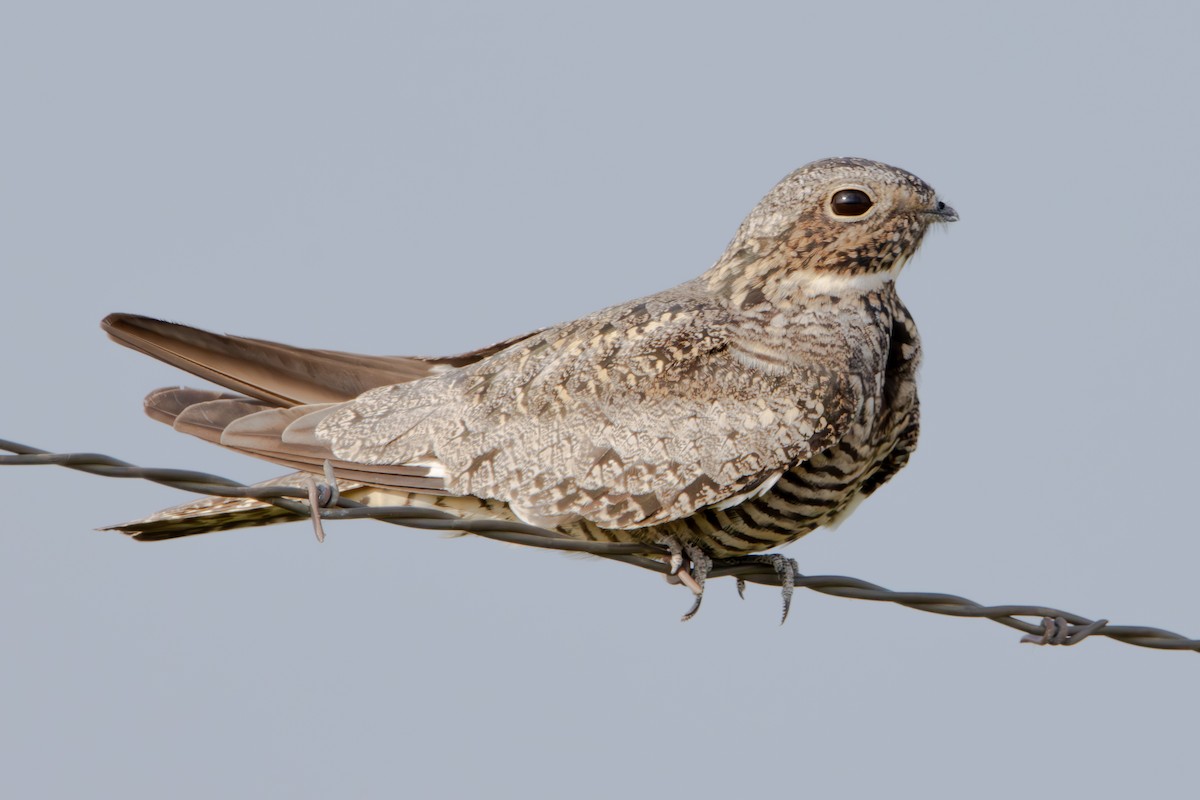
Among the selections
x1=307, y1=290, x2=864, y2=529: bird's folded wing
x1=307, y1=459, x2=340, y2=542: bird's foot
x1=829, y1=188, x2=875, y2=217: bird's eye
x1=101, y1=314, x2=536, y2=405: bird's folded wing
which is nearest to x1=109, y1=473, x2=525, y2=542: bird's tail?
x1=307, y1=290, x2=864, y2=529: bird's folded wing

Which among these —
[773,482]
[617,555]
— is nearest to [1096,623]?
[773,482]

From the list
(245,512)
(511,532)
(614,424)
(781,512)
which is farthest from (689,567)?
(245,512)

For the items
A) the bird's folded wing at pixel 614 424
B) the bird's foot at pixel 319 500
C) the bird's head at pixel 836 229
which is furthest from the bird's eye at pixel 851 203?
the bird's foot at pixel 319 500

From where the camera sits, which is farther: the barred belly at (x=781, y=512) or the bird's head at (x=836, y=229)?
the bird's head at (x=836, y=229)

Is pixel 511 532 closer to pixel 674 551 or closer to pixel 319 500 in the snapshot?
pixel 319 500

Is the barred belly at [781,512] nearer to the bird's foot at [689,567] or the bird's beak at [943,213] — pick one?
the bird's foot at [689,567]

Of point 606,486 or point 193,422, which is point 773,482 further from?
point 193,422

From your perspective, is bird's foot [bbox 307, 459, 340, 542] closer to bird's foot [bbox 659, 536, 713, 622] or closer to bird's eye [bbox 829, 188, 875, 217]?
bird's foot [bbox 659, 536, 713, 622]

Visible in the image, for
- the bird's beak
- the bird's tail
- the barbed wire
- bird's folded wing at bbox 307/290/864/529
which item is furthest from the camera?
the bird's beak
